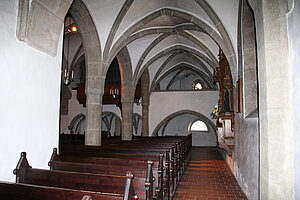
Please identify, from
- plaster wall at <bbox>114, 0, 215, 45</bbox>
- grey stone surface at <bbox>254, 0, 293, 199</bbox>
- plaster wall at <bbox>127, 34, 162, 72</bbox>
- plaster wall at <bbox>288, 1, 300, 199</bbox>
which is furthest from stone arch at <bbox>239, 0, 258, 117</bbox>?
plaster wall at <bbox>127, 34, 162, 72</bbox>

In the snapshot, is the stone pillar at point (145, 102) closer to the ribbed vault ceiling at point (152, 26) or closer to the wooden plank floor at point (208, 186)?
the ribbed vault ceiling at point (152, 26)

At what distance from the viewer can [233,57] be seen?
675 cm

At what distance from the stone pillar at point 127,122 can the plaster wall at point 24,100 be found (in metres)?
7.86

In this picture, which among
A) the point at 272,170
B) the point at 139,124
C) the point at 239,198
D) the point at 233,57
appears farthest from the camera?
the point at 139,124

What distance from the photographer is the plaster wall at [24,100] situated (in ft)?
8.94

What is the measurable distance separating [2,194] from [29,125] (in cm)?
94

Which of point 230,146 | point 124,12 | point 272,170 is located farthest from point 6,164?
point 230,146

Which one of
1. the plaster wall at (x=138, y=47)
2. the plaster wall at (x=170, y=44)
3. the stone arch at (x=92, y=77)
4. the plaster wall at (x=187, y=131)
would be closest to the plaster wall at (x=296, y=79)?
the stone arch at (x=92, y=77)

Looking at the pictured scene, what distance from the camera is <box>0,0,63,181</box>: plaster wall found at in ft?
8.94

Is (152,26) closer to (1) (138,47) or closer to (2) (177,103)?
(1) (138,47)

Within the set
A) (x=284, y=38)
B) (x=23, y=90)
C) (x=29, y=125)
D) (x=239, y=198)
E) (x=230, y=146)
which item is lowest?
(x=239, y=198)

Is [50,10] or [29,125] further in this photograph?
[50,10]

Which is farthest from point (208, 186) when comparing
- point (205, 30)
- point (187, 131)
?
point (187, 131)

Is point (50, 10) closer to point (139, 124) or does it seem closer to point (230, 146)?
Answer: point (230, 146)
